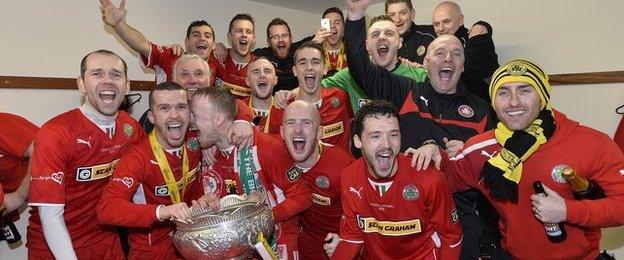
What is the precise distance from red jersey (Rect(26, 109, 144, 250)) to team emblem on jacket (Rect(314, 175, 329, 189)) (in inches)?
47.8

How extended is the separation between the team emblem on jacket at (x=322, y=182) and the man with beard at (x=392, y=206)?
55 cm

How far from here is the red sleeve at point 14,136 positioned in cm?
326

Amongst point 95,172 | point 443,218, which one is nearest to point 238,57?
point 95,172

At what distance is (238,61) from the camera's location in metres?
5.25

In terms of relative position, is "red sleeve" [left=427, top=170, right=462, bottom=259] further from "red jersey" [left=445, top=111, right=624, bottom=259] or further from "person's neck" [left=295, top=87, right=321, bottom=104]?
"person's neck" [left=295, top=87, right=321, bottom=104]

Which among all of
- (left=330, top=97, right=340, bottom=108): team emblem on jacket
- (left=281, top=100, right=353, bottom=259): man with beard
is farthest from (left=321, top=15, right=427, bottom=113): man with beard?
(left=281, top=100, right=353, bottom=259): man with beard

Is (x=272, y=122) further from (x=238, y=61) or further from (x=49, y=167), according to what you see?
(x=49, y=167)

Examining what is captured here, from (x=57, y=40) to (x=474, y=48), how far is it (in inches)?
147

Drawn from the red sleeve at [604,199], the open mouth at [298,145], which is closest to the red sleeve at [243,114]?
the open mouth at [298,145]

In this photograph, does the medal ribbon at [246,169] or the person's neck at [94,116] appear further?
the medal ribbon at [246,169]

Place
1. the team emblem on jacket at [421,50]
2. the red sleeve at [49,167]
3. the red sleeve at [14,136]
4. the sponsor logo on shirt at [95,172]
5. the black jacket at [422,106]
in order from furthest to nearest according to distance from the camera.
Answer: the team emblem on jacket at [421,50], the red sleeve at [14,136], the black jacket at [422,106], the sponsor logo on shirt at [95,172], the red sleeve at [49,167]

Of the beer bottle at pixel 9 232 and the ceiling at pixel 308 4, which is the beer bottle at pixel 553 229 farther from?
the ceiling at pixel 308 4

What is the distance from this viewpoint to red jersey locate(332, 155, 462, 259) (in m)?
2.70

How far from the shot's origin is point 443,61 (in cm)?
323
